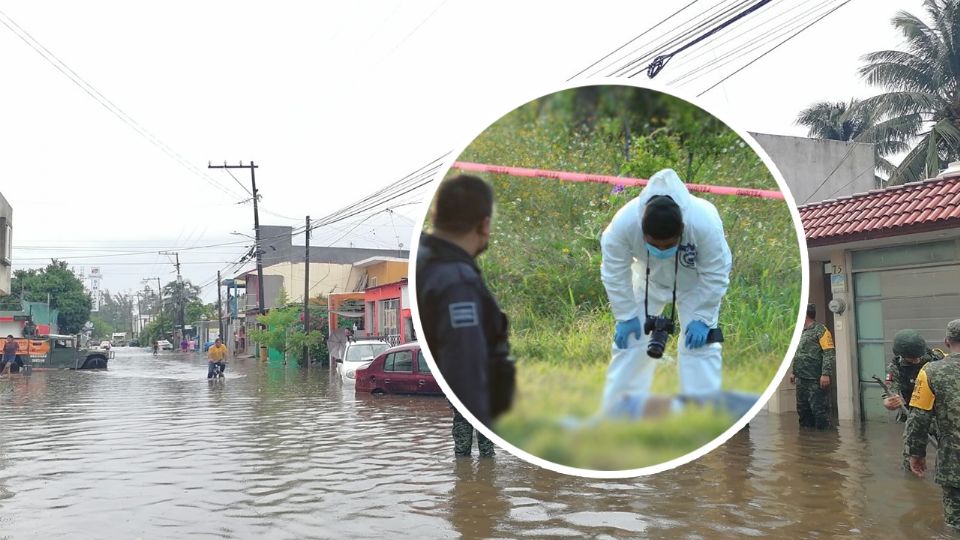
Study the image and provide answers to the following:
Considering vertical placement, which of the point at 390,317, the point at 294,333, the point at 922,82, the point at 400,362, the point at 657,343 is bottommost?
the point at 400,362

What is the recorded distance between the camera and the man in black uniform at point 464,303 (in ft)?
5.33

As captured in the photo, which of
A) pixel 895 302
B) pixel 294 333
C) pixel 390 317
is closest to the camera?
pixel 895 302

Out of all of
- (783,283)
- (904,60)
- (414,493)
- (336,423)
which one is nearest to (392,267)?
(904,60)

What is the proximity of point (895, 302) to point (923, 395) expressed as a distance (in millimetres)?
6192

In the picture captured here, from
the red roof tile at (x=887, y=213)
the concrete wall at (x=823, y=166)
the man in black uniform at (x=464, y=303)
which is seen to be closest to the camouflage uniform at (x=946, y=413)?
the red roof tile at (x=887, y=213)

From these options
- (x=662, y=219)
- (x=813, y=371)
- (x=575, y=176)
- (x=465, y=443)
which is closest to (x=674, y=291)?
(x=662, y=219)

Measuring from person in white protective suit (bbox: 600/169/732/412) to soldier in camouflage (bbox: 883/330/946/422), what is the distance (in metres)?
6.13

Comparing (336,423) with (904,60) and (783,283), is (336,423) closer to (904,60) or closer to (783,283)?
(783,283)

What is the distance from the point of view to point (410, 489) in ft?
27.2

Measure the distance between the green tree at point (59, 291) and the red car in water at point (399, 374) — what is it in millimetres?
56775

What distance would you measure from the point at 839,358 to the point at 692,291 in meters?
12.2

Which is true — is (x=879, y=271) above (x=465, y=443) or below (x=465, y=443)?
above

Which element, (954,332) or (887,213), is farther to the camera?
(887,213)

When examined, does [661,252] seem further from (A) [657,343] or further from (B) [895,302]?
(B) [895,302]
